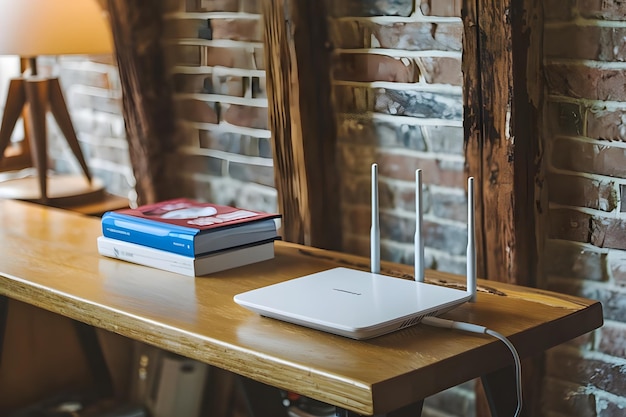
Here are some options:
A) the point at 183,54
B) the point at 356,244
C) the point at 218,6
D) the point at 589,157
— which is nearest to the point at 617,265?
the point at 589,157

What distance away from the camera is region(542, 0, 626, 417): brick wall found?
170cm

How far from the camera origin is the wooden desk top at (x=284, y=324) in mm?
1320

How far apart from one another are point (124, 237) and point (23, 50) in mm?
664

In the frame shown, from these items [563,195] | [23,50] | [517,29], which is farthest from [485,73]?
[23,50]

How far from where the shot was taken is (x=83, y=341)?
2.43 meters

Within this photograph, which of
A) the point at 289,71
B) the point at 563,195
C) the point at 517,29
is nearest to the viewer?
the point at 517,29

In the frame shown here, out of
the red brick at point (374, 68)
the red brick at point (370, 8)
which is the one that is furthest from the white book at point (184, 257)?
the red brick at point (370, 8)

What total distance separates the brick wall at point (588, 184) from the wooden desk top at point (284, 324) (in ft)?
0.61

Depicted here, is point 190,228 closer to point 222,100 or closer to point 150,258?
point 150,258

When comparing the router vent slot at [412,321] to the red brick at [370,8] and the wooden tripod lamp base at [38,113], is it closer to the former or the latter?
the red brick at [370,8]

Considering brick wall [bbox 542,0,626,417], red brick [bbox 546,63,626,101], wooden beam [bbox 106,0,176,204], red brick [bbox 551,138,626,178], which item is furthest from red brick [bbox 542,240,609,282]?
wooden beam [bbox 106,0,176,204]

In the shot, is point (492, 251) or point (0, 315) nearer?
point (492, 251)

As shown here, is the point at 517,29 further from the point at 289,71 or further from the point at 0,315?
the point at 0,315

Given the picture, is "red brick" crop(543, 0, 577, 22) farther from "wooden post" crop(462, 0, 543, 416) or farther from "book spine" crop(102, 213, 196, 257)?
"book spine" crop(102, 213, 196, 257)
